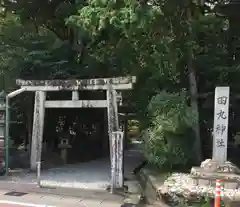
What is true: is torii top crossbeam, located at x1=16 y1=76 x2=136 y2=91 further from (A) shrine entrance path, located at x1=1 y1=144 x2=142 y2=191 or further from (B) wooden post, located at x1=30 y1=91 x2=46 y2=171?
(A) shrine entrance path, located at x1=1 y1=144 x2=142 y2=191

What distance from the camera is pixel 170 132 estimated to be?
36.0 feet

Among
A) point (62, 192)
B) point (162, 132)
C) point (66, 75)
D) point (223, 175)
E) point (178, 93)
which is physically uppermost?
point (66, 75)

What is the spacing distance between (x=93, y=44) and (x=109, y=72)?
5.82ft

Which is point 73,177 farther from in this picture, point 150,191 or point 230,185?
point 230,185

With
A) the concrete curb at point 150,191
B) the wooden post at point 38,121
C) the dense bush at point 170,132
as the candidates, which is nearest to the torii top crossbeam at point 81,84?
the wooden post at point 38,121

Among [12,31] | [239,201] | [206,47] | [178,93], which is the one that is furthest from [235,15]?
[12,31]

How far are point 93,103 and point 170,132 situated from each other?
3.33m

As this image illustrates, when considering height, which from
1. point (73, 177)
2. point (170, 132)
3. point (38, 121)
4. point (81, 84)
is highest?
point (81, 84)

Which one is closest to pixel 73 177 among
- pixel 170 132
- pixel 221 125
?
pixel 170 132

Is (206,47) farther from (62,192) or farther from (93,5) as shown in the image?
(62,192)

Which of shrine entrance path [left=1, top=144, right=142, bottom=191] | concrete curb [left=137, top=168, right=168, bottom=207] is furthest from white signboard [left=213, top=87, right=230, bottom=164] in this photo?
shrine entrance path [left=1, top=144, right=142, bottom=191]

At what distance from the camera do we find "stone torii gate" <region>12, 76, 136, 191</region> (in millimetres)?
11250

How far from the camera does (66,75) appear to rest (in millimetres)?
15312

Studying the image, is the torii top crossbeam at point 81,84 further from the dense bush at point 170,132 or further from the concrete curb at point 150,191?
the concrete curb at point 150,191
